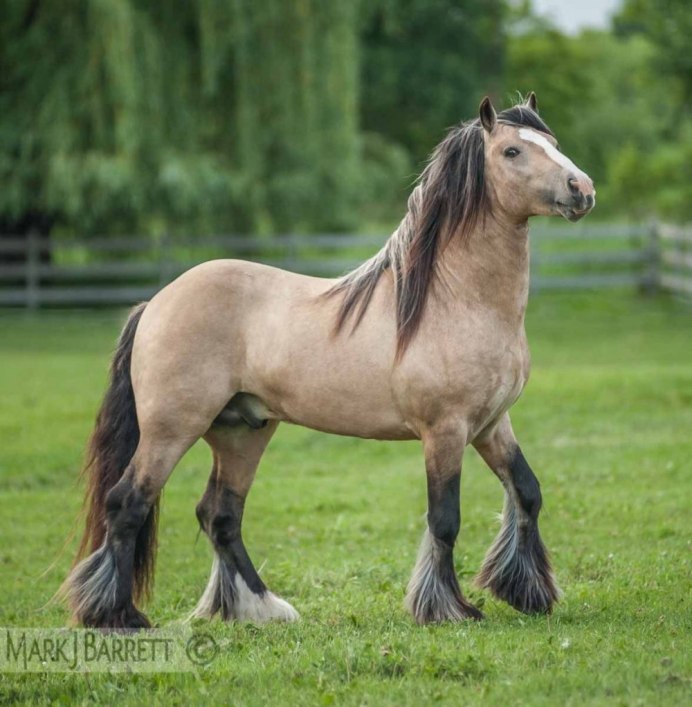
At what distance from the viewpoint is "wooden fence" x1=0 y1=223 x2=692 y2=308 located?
77.7 ft

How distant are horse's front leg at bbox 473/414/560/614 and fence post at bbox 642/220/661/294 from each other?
19.4 m

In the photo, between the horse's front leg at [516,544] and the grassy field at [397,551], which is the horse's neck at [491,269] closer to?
the horse's front leg at [516,544]

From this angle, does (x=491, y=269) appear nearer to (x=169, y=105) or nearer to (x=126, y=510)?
(x=126, y=510)

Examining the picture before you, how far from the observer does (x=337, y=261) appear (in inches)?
962

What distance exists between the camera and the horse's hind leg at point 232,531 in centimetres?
643

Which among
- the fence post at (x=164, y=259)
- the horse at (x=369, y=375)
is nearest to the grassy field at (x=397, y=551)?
the horse at (x=369, y=375)

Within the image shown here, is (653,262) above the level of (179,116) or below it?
below

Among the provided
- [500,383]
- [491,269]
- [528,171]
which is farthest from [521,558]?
[528,171]

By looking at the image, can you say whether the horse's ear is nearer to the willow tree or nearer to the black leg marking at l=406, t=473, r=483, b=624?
the black leg marking at l=406, t=473, r=483, b=624

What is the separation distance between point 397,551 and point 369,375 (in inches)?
95.1

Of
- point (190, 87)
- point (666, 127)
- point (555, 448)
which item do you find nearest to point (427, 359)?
point (555, 448)

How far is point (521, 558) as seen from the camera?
20.4 ft

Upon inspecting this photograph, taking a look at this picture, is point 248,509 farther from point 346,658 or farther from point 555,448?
point 346,658

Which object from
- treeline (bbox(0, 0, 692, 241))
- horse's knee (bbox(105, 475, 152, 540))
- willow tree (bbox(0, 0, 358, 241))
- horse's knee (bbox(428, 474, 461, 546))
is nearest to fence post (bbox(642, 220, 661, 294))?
treeline (bbox(0, 0, 692, 241))
